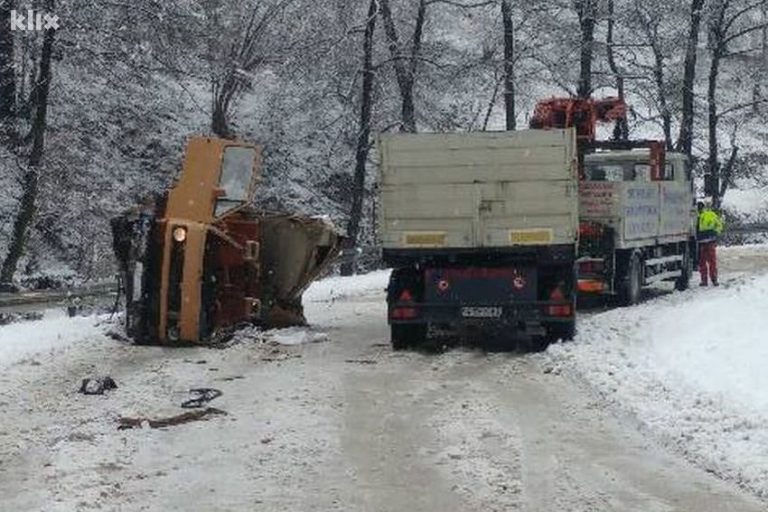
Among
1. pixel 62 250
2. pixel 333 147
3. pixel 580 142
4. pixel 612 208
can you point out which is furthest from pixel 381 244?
pixel 333 147

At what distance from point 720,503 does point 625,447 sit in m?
1.53

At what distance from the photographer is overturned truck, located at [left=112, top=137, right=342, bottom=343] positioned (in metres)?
12.8

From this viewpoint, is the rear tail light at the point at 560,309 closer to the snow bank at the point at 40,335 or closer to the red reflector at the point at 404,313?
the red reflector at the point at 404,313

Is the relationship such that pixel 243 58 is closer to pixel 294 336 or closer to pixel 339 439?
pixel 294 336

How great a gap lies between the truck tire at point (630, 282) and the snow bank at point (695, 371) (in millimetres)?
1434

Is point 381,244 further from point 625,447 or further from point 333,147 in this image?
point 333,147

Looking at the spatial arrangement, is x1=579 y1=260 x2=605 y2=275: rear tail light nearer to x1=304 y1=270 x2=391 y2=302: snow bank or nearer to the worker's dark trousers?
the worker's dark trousers

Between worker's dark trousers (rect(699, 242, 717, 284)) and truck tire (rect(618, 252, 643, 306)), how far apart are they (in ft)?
11.6

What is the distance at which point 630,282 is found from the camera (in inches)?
693

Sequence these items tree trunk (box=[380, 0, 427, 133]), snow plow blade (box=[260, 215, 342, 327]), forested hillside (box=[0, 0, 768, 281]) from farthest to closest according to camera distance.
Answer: tree trunk (box=[380, 0, 427, 133]), forested hillside (box=[0, 0, 768, 281]), snow plow blade (box=[260, 215, 342, 327])

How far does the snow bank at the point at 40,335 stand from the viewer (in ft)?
39.6

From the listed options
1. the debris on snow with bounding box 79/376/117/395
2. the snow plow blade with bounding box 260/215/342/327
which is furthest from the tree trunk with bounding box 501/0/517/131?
the debris on snow with bounding box 79/376/117/395

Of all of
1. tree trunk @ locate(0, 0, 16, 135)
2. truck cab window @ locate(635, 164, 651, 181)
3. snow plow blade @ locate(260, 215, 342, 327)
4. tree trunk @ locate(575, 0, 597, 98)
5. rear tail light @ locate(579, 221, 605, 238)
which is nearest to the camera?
snow plow blade @ locate(260, 215, 342, 327)

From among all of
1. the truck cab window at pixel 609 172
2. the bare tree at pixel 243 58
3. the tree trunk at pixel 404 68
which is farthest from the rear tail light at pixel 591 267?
the bare tree at pixel 243 58
